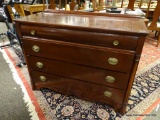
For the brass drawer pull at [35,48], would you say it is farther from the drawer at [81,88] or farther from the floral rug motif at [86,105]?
the floral rug motif at [86,105]

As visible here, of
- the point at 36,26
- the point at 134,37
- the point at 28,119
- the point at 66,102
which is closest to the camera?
the point at 134,37

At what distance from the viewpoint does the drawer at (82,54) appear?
932mm

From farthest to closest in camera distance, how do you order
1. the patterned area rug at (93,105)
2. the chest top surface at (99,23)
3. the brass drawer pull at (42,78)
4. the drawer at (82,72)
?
the brass drawer pull at (42,78)
the patterned area rug at (93,105)
the drawer at (82,72)
the chest top surface at (99,23)

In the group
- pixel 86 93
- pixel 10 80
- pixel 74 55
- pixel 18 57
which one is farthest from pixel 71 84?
pixel 18 57

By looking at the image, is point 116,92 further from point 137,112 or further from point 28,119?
point 28,119

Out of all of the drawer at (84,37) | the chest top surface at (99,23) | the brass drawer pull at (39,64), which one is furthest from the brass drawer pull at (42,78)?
the chest top surface at (99,23)

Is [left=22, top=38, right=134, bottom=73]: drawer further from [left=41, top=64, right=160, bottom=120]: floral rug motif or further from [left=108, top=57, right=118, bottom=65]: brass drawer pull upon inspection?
[left=41, top=64, right=160, bottom=120]: floral rug motif

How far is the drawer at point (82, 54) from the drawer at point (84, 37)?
0.13 ft

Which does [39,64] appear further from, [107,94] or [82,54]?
[107,94]

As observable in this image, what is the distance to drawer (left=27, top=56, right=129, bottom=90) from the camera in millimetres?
1031

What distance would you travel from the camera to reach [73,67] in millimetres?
1115

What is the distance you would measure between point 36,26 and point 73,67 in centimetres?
46

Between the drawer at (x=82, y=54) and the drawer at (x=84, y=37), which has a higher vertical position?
the drawer at (x=84, y=37)

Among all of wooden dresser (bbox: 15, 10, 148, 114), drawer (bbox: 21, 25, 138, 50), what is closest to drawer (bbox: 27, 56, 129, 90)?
wooden dresser (bbox: 15, 10, 148, 114)
